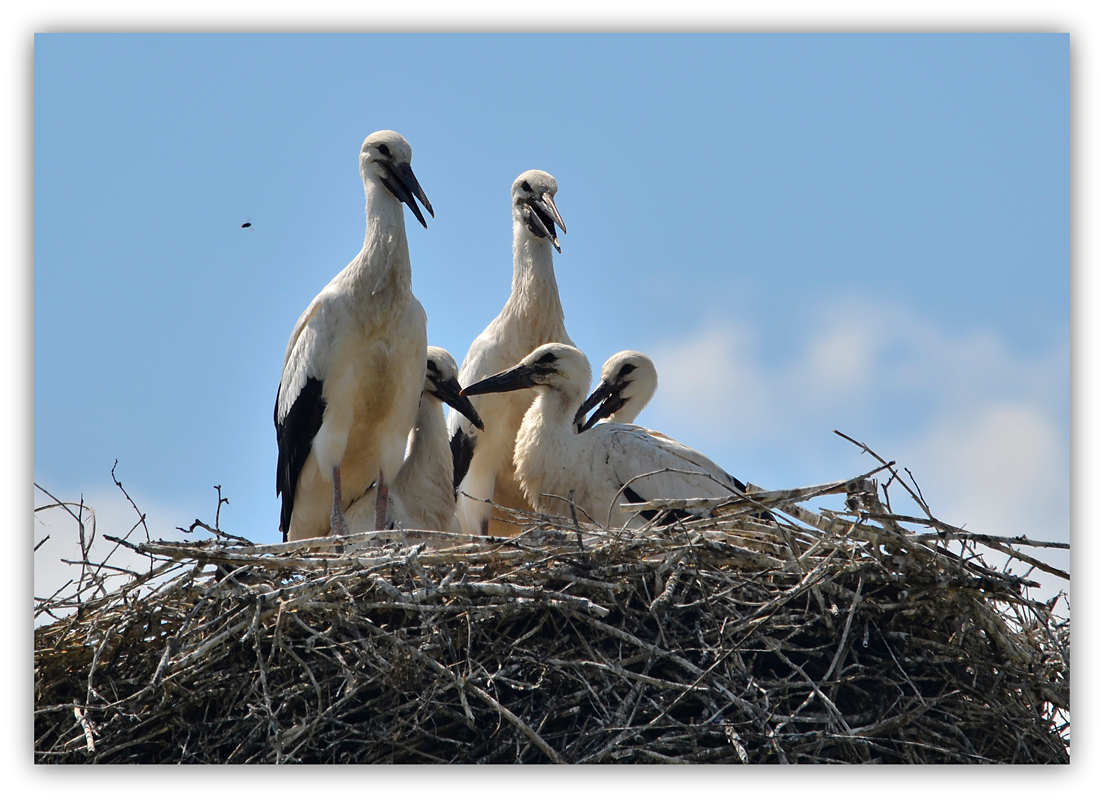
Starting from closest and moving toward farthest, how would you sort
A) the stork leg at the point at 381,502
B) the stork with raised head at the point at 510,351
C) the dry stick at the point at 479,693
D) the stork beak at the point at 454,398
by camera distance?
1. the dry stick at the point at 479,693
2. the stork leg at the point at 381,502
3. the stork beak at the point at 454,398
4. the stork with raised head at the point at 510,351

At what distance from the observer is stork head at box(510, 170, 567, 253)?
5035 mm

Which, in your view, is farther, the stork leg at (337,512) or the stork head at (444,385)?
the stork head at (444,385)

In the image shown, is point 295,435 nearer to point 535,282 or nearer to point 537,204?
point 535,282

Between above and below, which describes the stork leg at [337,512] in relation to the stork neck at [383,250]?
below

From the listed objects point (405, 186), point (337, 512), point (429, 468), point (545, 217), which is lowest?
point (337, 512)

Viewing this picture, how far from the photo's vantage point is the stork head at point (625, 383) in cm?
479

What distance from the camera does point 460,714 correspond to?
121 inches

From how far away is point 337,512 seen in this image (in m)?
4.33

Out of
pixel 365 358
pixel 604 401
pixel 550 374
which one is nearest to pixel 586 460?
pixel 550 374

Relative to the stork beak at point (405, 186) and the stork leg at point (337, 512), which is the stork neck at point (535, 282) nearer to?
the stork beak at point (405, 186)

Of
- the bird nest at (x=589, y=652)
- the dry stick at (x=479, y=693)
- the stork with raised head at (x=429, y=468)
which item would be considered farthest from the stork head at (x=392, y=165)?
the dry stick at (x=479, y=693)

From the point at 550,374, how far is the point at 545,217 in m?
0.76

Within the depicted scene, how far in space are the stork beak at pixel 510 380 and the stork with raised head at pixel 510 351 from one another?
0.29 metres

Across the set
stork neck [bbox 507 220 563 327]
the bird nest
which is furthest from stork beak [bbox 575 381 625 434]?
the bird nest
